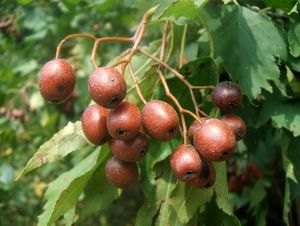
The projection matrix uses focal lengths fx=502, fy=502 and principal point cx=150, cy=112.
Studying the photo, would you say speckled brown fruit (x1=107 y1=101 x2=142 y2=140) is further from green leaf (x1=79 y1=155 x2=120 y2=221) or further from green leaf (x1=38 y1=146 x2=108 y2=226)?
green leaf (x1=79 y1=155 x2=120 y2=221)

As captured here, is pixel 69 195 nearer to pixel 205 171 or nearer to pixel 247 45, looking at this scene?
pixel 205 171

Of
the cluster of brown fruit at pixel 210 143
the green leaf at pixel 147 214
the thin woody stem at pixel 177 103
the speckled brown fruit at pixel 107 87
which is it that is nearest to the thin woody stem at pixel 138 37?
the thin woody stem at pixel 177 103

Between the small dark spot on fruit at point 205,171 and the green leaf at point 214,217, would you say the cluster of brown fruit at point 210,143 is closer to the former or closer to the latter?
the small dark spot on fruit at point 205,171

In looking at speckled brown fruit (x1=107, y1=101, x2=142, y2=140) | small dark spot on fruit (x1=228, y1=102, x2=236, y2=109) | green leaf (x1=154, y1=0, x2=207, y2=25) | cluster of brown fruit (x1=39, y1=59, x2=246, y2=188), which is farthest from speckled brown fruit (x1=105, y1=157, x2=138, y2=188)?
green leaf (x1=154, y1=0, x2=207, y2=25)

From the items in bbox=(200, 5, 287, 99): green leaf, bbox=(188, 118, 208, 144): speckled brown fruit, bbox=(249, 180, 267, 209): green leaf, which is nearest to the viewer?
bbox=(188, 118, 208, 144): speckled brown fruit

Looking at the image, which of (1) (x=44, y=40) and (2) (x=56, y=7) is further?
(1) (x=44, y=40)

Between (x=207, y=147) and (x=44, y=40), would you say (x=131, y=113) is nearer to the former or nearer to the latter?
(x=207, y=147)

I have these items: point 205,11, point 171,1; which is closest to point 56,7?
point 205,11
